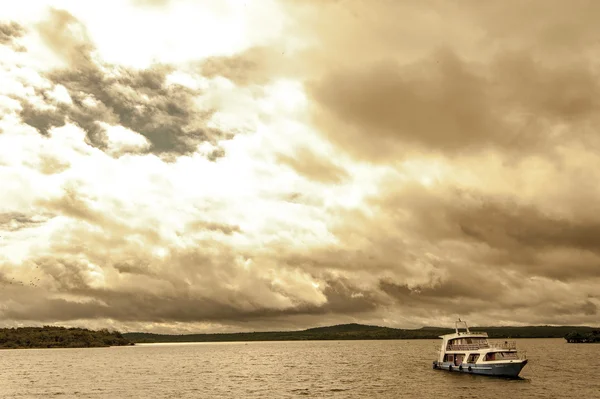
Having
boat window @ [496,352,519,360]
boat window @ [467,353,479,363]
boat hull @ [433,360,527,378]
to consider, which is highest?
boat window @ [496,352,519,360]

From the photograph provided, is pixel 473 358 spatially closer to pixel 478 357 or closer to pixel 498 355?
pixel 478 357

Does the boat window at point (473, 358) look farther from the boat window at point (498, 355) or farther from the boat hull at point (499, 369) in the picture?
the boat window at point (498, 355)

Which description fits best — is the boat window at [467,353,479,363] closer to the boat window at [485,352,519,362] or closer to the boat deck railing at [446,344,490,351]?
the boat deck railing at [446,344,490,351]

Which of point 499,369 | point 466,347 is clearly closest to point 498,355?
point 499,369

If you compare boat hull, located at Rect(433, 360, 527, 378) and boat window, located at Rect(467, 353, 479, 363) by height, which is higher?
boat window, located at Rect(467, 353, 479, 363)

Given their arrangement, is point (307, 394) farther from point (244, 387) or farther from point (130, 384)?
point (130, 384)

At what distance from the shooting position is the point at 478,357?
107812mm

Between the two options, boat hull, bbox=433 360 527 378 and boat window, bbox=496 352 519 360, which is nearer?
boat hull, bbox=433 360 527 378

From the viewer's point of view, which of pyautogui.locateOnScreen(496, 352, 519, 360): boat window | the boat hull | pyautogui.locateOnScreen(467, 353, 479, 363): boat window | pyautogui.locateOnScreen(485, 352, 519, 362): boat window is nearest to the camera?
the boat hull

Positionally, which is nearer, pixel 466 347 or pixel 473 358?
pixel 473 358

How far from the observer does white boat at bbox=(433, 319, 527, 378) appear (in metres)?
102

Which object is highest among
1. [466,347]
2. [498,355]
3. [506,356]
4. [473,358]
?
[466,347]

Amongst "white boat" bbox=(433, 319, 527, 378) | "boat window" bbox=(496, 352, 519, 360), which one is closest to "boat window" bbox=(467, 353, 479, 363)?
"white boat" bbox=(433, 319, 527, 378)

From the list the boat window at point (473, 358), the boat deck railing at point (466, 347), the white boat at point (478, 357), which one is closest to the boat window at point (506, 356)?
the white boat at point (478, 357)
